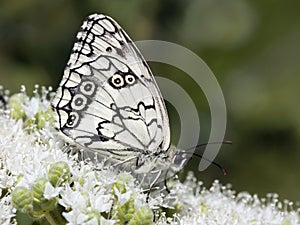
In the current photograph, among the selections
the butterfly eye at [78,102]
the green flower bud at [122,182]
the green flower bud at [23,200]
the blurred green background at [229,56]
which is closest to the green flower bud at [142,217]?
the green flower bud at [122,182]

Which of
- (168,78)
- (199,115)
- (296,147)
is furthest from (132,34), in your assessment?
(296,147)

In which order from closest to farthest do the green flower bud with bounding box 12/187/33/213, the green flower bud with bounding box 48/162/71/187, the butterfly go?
the green flower bud with bounding box 12/187/33/213 < the green flower bud with bounding box 48/162/71/187 < the butterfly

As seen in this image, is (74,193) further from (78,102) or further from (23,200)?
(78,102)

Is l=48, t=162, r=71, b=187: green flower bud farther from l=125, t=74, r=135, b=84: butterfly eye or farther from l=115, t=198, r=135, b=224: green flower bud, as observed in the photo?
l=125, t=74, r=135, b=84: butterfly eye

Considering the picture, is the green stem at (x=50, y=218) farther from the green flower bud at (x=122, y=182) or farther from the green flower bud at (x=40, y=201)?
the green flower bud at (x=122, y=182)

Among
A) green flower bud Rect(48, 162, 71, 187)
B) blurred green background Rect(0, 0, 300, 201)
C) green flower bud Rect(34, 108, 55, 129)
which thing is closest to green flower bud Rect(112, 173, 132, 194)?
green flower bud Rect(48, 162, 71, 187)

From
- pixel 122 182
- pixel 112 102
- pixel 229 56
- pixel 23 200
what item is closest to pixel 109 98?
pixel 112 102

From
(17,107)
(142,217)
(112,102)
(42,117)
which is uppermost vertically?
(17,107)

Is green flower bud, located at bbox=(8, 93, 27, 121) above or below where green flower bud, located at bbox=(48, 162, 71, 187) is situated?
above
